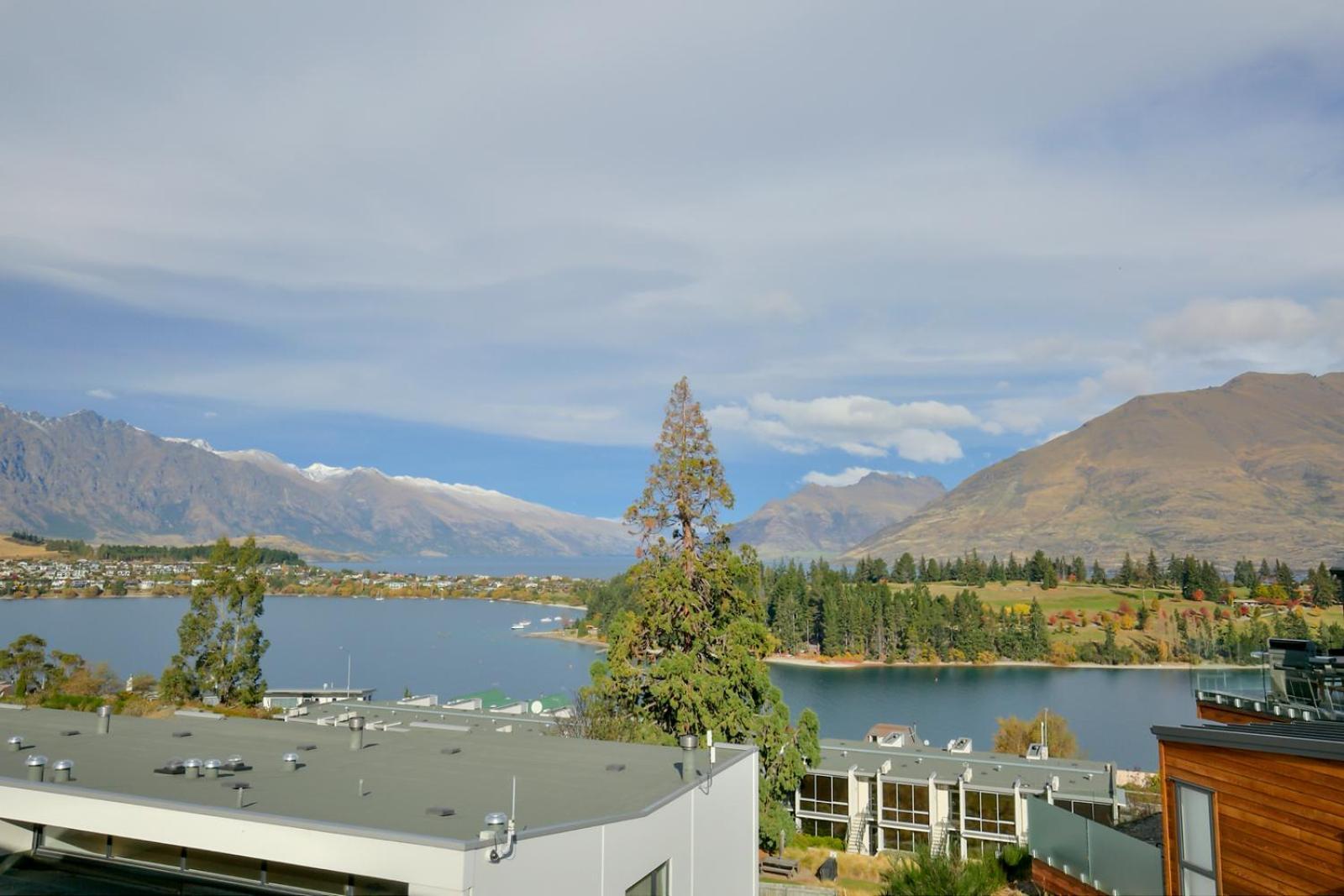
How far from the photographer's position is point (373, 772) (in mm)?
9273

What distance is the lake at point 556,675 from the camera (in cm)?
5962

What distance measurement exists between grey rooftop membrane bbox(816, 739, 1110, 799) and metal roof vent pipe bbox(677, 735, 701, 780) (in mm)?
16997

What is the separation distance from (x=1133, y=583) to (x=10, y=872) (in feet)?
474

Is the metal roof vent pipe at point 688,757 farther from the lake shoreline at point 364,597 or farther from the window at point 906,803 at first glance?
the lake shoreline at point 364,597

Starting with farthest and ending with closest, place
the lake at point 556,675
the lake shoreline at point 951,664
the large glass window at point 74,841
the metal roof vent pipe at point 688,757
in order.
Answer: the lake shoreline at point 951,664 < the lake at point 556,675 < the metal roof vent pipe at point 688,757 < the large glass window at point 74,841

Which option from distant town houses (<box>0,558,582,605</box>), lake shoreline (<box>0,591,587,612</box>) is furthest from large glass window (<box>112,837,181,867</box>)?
lake shoreline (<box>0,591,587,612</box>)

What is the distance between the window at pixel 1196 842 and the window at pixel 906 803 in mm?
20068

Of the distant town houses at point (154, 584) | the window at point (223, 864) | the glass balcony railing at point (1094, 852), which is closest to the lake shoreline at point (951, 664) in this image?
the distant town houses at point (154, 584)

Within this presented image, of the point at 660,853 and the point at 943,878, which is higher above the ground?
the point at 660,853

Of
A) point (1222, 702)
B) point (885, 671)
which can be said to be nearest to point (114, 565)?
point (885, 671)

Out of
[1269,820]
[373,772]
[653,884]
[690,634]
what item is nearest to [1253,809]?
[1269,820]

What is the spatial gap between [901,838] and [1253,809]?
857 inches

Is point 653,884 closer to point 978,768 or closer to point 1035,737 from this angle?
point 978,768

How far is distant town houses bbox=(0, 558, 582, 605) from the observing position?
483ft
